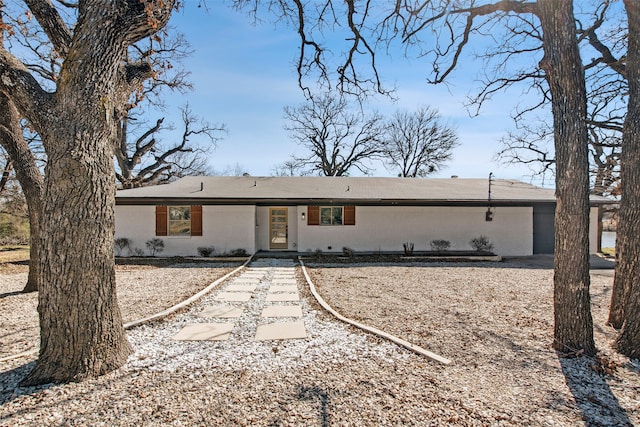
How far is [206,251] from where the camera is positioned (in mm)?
11781

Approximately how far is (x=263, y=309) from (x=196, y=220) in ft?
25.7

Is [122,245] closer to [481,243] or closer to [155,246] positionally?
[155,246]

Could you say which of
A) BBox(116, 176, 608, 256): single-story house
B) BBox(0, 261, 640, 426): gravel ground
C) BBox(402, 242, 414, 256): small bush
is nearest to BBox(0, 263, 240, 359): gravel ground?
BBox(0, 261, 640, 426): gravel ground

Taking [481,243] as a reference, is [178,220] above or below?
above

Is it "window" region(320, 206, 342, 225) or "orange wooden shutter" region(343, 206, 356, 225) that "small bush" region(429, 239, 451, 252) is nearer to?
"orange wooden shutter" region(343, 206, 356, 225)

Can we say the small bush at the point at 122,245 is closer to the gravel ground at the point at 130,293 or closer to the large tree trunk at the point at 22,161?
the gravel ground at the point at 130,293

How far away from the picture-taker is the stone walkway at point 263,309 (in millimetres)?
4070

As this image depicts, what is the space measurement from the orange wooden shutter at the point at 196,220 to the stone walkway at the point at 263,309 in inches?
164

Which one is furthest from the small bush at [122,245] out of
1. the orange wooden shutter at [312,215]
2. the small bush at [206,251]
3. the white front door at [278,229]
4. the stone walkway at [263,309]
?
the orange wooden shutter at [312,215]

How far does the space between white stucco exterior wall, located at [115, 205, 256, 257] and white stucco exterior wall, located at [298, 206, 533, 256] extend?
10.7 ft

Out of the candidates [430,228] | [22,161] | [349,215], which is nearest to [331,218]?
[349,215]

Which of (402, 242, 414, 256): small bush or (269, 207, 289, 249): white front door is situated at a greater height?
(269, 207, 289, 249): white front door

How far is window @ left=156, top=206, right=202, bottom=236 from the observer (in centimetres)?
1186

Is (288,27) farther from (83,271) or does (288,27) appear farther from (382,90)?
(83,271)
